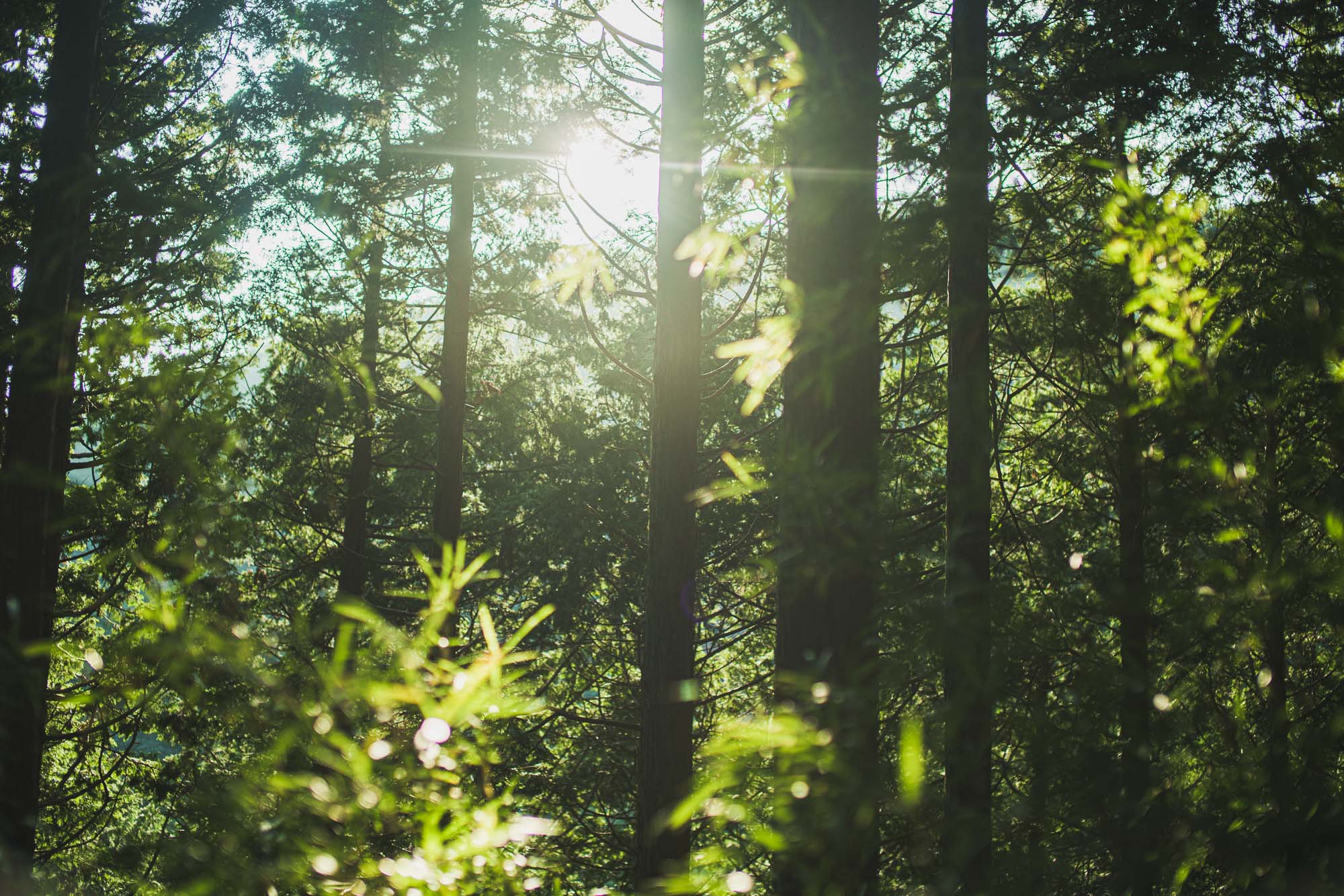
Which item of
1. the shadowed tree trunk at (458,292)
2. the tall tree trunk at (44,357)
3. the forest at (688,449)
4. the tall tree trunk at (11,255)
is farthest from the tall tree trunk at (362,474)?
the tall tree trunk at (44,357)

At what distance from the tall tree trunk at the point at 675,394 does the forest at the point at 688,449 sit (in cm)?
4

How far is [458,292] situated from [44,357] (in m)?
5.49

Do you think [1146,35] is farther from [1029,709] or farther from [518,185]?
[518,185]

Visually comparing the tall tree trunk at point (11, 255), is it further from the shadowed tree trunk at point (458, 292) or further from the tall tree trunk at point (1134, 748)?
the tall tree trunk at point (1134, 748)

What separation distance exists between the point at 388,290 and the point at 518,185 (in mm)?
2659

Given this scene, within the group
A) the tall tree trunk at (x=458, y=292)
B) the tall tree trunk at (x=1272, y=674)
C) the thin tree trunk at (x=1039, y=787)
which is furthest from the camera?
the tall tree trunk at (x=458, y=292)

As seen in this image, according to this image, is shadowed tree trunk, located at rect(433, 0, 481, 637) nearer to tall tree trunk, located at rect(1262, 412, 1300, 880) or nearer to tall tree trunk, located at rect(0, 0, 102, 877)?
tall tree trunk, located at rect(0, 0, 102, 877)

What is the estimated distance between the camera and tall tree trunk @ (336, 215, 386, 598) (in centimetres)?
1223

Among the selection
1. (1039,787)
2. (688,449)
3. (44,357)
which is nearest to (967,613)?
(1039,787)

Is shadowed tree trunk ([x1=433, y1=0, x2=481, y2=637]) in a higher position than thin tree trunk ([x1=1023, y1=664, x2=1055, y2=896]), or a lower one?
higher

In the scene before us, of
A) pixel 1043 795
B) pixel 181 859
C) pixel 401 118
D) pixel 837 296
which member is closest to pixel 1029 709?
pixel 1043 795

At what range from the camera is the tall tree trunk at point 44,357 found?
14.6ft

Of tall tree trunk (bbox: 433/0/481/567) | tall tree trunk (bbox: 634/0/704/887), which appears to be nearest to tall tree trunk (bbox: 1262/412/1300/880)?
tall tree trunk (bbox: 634/0/704/887)

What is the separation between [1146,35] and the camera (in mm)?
6730
